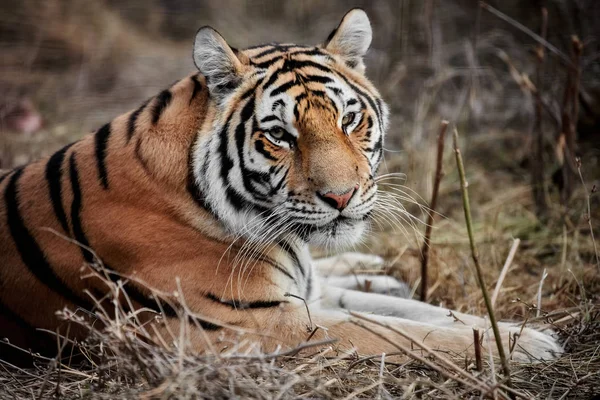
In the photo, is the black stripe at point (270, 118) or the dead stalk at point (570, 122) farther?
the dead stalk at point (570, 122)

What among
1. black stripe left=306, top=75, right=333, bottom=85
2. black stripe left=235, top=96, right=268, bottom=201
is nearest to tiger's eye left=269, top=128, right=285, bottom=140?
black stripe left=235, top=96, right=268, bottom=201

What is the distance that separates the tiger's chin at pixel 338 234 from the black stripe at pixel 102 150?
2.78 ft

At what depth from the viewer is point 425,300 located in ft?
11.6

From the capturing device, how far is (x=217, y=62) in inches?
110

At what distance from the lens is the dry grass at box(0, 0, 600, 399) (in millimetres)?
2120

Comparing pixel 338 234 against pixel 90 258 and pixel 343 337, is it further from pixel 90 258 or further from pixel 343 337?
pixel 90 258

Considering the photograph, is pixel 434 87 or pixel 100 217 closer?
pixel 100 217

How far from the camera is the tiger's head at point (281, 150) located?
107 inches

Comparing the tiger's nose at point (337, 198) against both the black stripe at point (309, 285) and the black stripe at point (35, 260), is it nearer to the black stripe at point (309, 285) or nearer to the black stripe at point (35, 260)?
the black stripe at point (309, 285)

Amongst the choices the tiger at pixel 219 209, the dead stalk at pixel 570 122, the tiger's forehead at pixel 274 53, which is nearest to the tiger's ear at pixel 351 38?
the tiger's forehead at pixel 274 53

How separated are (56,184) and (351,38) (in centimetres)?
137

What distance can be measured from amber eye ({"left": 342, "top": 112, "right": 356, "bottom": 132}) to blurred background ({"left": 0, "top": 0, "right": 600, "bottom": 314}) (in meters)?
0.51

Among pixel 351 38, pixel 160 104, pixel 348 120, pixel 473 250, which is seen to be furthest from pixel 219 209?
pixel 473 250

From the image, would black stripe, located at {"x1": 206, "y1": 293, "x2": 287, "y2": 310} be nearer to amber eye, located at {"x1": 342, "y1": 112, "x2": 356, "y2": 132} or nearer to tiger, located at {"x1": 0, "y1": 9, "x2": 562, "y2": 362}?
tiger, located at {"x1": 0, "y1": 9, "x2": 562, "y2": 362}
